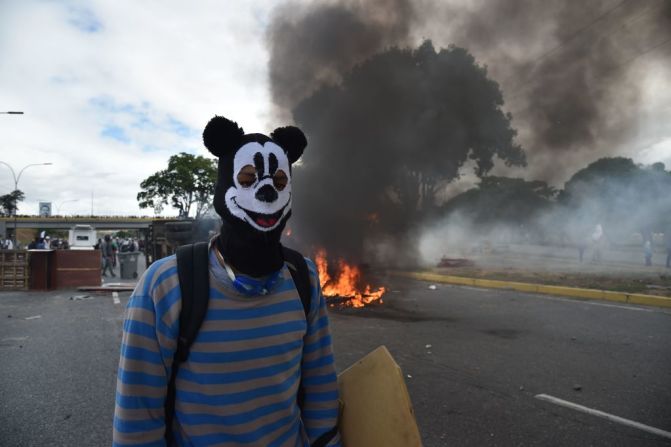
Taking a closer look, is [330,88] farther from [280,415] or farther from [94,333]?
[280,415]

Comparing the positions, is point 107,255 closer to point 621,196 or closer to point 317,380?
point 317,380

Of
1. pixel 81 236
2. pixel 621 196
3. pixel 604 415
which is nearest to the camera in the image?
pixel 604 415

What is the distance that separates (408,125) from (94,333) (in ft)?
43.0

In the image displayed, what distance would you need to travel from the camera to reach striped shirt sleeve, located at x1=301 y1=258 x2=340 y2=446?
60.8 inches

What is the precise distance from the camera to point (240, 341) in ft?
4.37

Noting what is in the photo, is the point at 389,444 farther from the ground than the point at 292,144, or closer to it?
closer to it

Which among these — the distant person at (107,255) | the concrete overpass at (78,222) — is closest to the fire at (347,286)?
the distant person at (107,255)

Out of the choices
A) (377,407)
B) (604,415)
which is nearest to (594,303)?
(604,415)

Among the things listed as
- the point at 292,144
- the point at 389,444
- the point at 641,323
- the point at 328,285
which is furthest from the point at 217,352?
the point at 328,285

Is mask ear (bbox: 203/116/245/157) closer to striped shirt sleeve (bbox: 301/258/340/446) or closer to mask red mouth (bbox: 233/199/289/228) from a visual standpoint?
mask red mouth (bbox: 233/199/289/228)

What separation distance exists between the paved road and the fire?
79 centimetres

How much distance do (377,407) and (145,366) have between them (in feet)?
→ 2.59

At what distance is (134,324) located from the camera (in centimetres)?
125

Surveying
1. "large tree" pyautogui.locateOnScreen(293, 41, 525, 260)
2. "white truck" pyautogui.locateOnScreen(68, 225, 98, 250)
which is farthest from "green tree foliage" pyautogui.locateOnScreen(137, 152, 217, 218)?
"large tree" pyautogui.locateOnScreen(293, 41, 525, 260)
